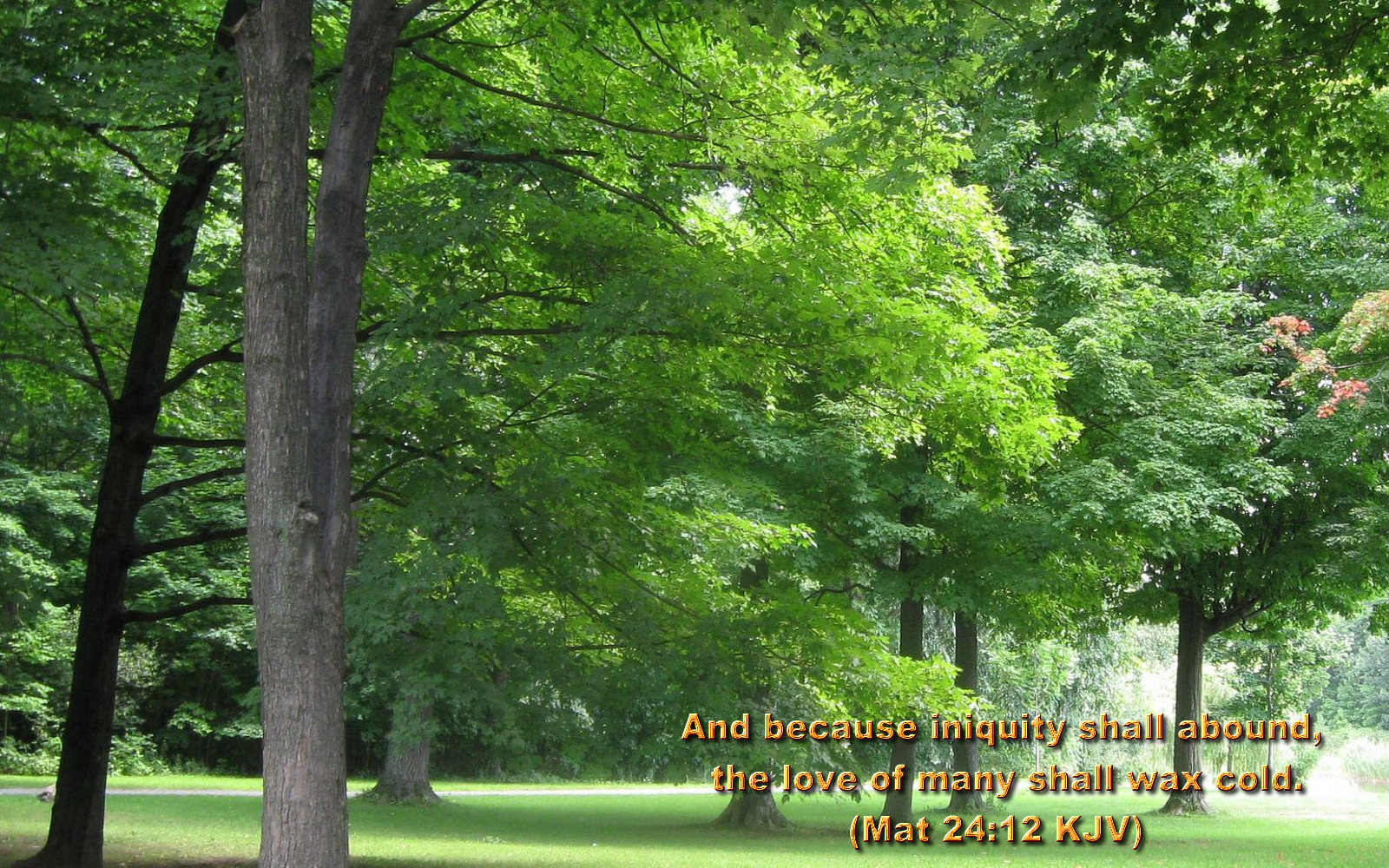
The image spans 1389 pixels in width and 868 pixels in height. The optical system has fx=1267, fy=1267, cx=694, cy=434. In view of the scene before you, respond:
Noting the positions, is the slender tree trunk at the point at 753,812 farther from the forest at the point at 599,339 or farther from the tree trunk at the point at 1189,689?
the tree trunk at the point at 1189,689

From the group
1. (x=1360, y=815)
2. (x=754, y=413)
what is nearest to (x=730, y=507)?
(x=754, y=413)

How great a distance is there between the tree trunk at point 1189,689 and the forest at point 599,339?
243 inches

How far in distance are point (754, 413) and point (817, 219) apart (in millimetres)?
3365

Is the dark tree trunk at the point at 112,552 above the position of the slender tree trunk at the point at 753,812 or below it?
above

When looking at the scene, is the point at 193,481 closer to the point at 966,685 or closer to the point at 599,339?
the point at 599,339

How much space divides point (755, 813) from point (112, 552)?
11.3m

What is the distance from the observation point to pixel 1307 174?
892cm

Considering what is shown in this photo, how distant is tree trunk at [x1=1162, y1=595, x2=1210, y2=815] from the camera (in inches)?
880

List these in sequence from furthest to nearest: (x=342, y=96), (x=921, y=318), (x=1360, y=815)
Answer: (x=1360, y=815)
(x=921, y=318)
(x=342, y=96)

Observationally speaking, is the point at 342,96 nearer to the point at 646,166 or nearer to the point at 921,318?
the point at 646,166

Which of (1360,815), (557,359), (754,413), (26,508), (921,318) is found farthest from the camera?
(1360,815)

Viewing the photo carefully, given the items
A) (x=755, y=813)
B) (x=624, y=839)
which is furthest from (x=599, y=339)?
(x=755, y=813)

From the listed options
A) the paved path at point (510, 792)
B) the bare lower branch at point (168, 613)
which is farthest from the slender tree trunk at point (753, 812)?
the bare lower branch at point (168, 613)

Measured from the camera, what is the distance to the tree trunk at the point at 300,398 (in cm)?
637
